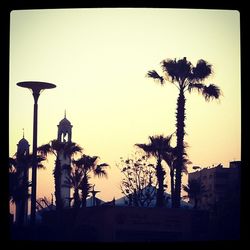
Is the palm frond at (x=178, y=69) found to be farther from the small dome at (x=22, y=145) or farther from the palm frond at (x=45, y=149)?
the palm frond at (x=45, y=149)

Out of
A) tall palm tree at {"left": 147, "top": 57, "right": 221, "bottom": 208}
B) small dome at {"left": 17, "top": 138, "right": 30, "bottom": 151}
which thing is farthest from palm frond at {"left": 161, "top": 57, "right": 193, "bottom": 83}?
small dome at {"left": 17, "top": 138, "right": 30, "bottom": 151}

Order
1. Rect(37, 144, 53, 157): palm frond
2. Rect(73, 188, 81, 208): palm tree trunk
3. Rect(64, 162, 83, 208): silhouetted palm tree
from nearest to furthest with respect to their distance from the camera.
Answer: Rect(73, 188, 81, 208): palm tree trunk → Rect(37, 144, 53, 157): palm frond → Rect(64, 162, 83, 208): silhouetted palm tree

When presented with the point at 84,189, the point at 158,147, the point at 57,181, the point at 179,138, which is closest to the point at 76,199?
the point at 84,189

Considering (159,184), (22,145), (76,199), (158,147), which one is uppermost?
(22,145)

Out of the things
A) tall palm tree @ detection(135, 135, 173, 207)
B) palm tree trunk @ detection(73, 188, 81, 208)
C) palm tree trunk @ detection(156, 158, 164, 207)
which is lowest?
palm tree trunk @ detection(73, 188, 81, 208)

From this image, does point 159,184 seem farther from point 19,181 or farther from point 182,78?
point 19,181

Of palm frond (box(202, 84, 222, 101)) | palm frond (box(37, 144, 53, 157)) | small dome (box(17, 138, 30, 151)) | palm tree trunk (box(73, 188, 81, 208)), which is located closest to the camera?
palm frond (box(202, 84, 222, 101))

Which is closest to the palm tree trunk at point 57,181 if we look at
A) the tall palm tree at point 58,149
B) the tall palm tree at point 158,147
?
the tall palm tree at point 58,149

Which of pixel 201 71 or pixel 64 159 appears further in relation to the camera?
pixel 64 159

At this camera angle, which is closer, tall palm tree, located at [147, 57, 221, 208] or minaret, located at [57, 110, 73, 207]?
tall palm tree, located at [147, 57, 221, 208]

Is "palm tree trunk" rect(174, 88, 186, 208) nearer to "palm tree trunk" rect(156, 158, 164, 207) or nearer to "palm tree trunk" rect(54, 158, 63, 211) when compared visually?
"palm tree trunk" rect(156, 158, 164, 207)

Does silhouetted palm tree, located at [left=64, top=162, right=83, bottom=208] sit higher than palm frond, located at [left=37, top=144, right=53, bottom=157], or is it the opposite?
palm frond, located at [left=37, top=144, right=53, bottom=157]

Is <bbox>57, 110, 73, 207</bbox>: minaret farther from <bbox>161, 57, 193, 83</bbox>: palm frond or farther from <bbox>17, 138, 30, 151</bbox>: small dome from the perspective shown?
<bbox>161, 57, 193, 83</bbox>: palm frond
